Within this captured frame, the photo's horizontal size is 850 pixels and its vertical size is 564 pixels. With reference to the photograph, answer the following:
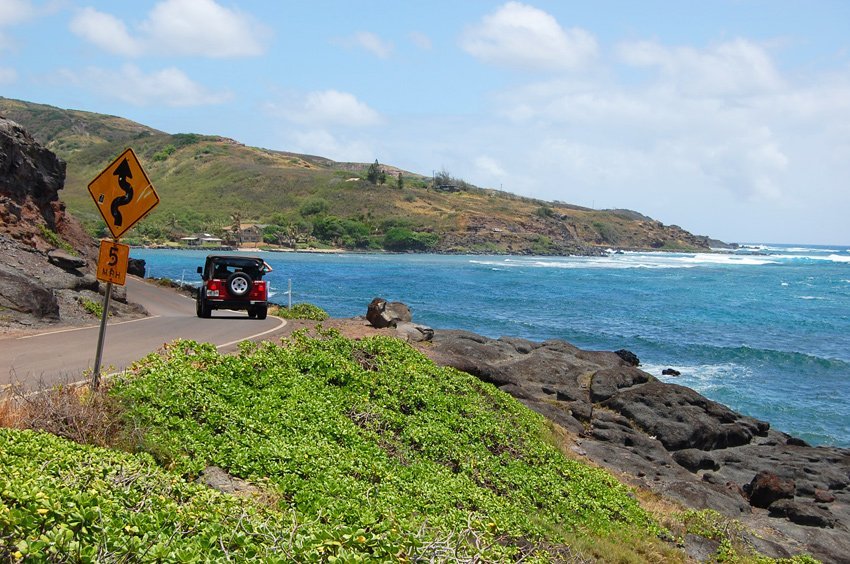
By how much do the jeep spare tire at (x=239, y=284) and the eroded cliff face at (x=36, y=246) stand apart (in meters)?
4.09

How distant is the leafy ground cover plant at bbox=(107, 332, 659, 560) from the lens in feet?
23.2

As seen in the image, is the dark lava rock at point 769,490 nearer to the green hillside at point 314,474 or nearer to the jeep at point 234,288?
the green hillside at point 314,474

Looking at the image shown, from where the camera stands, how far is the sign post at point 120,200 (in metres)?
8.90

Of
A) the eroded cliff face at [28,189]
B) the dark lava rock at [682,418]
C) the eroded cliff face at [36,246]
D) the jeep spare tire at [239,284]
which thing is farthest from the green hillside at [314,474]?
the eroded cliff face at [28,189]

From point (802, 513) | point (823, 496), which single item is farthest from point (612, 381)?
point (802, 513)

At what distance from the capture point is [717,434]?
2111cm

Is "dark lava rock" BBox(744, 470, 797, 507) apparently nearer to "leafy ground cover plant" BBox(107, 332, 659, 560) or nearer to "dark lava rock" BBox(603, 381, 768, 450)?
"dark lava rock" BBox(603, 381, 768, 450)

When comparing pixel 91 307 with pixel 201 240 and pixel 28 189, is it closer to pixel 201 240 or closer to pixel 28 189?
pixel 28 189

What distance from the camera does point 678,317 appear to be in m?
55.4

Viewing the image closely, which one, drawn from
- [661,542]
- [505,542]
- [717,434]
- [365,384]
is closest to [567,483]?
[661,542]

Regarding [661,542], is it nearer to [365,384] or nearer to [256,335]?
[365,384]

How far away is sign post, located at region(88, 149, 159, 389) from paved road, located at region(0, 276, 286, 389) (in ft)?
5.06

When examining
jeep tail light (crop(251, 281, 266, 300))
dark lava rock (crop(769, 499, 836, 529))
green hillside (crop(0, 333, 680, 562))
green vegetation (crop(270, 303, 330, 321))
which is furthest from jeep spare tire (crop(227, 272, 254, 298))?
dark lava rock (crop(769, 499, 836, 529))

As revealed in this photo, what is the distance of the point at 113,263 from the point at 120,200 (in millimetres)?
786
